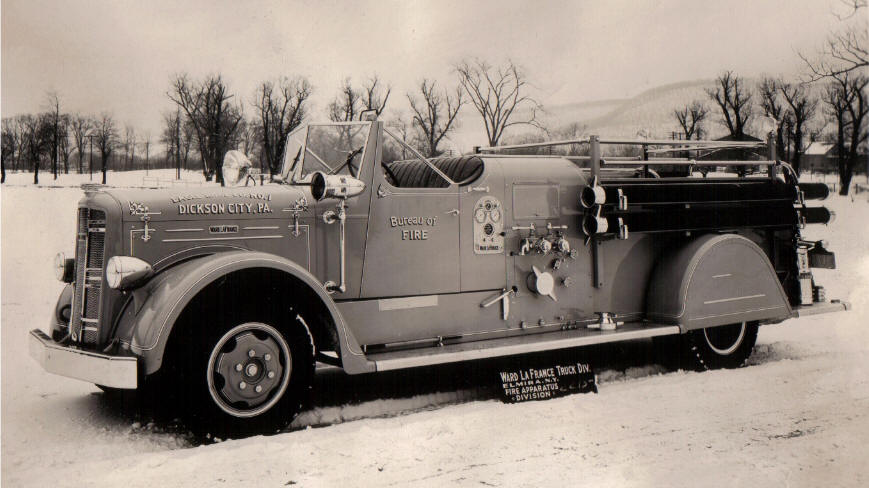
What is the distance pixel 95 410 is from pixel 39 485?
1485 millimetres

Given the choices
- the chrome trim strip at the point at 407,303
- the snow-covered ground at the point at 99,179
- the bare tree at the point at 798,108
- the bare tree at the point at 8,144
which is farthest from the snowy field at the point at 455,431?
the bare tree at the point at 798,108

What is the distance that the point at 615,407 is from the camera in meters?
5.12

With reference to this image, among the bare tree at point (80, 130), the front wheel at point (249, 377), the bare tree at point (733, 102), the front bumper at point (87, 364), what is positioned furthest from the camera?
the bare tree at point (733, 102)

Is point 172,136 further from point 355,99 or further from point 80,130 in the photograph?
point 355,99

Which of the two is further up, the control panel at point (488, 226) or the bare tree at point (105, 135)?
the bare tree at point (105, 135)

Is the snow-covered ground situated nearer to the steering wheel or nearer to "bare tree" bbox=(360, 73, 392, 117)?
the steering wheel

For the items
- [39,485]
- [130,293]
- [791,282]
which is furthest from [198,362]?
[791,282]

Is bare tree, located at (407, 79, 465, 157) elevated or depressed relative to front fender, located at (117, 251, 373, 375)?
elevated

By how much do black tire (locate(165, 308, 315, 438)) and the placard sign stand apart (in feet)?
4.69

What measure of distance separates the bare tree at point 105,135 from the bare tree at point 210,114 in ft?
2.73

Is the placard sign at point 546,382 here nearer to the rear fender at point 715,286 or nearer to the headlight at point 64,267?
the rear fender at point 715,286

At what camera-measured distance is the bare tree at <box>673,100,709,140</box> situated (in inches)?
416

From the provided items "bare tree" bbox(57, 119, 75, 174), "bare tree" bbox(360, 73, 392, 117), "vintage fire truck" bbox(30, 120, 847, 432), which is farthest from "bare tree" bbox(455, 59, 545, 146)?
"bare tree" bbox(57, 119, 75, 174)

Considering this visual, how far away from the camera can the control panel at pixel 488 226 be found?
220 inches
